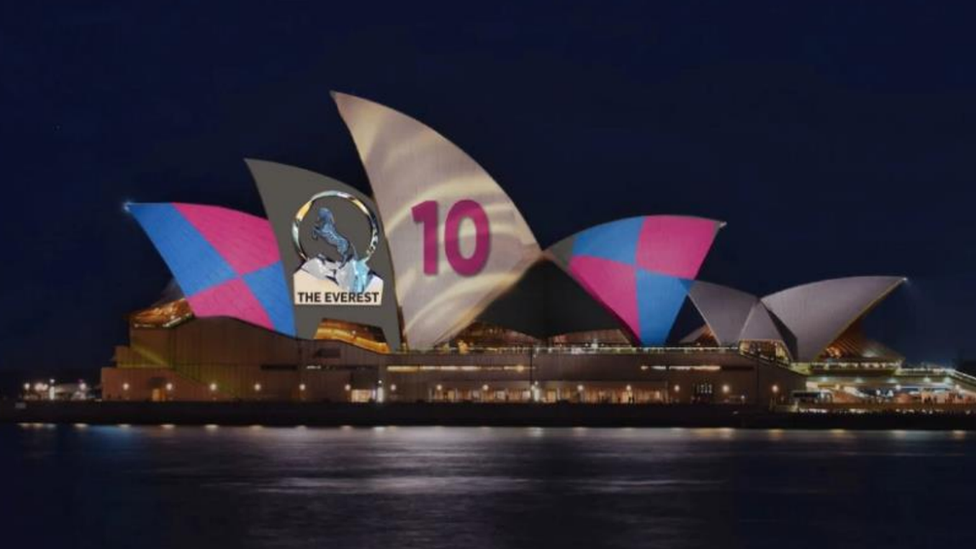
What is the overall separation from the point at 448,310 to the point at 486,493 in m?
35.7

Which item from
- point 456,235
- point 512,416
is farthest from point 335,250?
point 512,416

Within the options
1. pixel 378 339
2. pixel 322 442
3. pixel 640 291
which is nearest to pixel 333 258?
pixel 378 339

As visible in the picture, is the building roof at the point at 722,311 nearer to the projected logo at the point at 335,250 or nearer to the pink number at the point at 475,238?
the pink number at the point at 475,238

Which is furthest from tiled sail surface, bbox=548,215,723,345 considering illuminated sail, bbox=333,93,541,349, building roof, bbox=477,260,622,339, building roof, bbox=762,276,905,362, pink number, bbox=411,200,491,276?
building roof, bbox=762,276,905,362

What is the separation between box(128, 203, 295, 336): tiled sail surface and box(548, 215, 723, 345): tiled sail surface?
13.1 m

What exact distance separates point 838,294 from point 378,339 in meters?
21.3

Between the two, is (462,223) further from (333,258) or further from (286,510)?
(286,510)

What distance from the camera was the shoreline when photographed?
6869 cm

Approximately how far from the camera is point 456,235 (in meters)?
71.5

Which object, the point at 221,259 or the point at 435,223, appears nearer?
the point at 435,223

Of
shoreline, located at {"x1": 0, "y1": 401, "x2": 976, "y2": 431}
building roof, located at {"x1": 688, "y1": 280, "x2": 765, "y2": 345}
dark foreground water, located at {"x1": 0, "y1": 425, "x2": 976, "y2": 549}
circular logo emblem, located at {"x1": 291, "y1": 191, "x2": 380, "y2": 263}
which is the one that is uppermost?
circular logo emblem, located at {"x1": 291, "y1": 191, "x2": 380, "y2": 263}

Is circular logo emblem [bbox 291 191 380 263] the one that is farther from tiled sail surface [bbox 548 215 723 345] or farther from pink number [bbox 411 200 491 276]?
tiled sail surface [bbox 548 215 723 345]

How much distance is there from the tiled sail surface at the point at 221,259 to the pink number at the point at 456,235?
7.00 m

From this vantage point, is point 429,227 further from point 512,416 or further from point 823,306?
point 823,306
